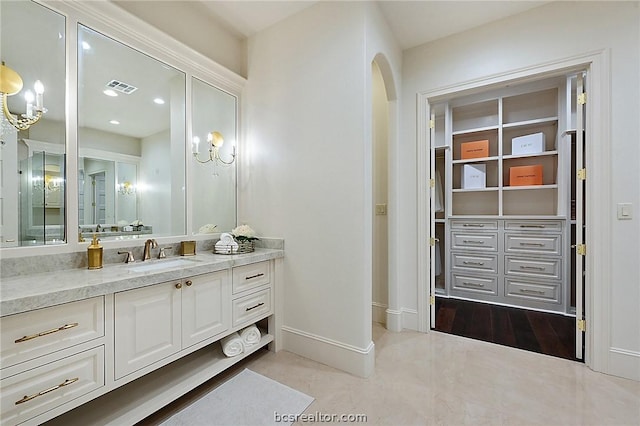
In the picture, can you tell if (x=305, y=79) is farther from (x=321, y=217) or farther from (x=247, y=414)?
(x=247, y=414)

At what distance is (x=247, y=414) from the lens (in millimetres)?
1569

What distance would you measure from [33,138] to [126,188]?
1.80 feet

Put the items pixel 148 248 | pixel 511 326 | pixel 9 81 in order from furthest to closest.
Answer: pixel 511 326, pixel 148 248, pixel 9 81

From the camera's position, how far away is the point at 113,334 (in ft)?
4.29

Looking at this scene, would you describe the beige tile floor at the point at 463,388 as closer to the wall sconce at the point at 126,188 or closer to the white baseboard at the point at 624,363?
the white baseboard at the point at 624,363

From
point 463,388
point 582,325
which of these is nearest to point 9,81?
point 463,388

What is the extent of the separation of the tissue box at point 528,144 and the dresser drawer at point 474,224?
0.98m

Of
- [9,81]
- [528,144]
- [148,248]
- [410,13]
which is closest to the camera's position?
[9,81]

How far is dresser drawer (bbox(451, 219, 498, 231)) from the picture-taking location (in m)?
3.55

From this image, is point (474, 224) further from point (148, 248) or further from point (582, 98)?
point (148, 248)

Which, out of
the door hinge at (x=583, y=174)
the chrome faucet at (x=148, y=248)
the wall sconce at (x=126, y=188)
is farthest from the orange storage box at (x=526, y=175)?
the wall sconce at (x=126, y=188)

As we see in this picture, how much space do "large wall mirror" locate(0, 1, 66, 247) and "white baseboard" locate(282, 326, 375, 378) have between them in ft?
5.73

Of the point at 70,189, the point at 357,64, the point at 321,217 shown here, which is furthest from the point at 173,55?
the point at 321,217

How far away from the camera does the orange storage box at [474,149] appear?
3.68 m
